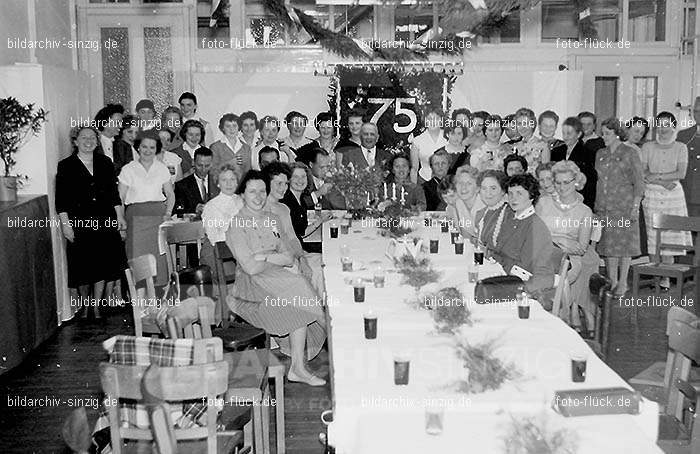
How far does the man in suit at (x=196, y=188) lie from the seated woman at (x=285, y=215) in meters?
1.31

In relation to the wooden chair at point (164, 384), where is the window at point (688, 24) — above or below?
above

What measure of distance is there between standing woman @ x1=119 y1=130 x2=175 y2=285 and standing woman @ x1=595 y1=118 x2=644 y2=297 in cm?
400

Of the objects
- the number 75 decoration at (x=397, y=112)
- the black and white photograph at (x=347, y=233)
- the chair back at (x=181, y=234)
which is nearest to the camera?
the black and white photograph at (x=347, y=233)

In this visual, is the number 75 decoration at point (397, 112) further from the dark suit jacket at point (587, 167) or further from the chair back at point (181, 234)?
the chair back at point (181, 234)

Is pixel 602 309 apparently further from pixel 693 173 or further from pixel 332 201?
pixel 693 173

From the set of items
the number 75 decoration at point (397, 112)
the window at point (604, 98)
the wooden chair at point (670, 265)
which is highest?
the window at point (604, 98)

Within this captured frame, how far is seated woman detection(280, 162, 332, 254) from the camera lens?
6.68m

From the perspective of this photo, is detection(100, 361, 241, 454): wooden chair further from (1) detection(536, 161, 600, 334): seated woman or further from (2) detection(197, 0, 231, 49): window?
(2) detection(197, 0, 231, 49): window

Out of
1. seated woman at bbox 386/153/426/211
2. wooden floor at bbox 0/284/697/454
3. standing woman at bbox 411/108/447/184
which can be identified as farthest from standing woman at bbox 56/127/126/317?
standing woman at bbox 411/108/447/184

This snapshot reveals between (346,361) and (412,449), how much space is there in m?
0.76

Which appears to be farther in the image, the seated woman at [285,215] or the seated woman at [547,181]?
the seated woman at [547,181]

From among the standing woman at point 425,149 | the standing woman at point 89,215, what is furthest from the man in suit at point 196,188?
the standing woman at point 425,149

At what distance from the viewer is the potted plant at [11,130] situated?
6.32 meters

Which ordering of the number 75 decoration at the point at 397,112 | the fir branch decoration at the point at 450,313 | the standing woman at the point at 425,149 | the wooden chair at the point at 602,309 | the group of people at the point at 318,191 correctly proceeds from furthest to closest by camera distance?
the number 75 decoration at the point at 397,112
the standing woman at the point at 425,149
the group of people at the point at 318,191
the wooden chair at the point at 602,309
the fir branch decoration at the point at 450,313
